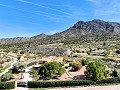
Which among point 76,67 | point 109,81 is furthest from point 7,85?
point 109,81

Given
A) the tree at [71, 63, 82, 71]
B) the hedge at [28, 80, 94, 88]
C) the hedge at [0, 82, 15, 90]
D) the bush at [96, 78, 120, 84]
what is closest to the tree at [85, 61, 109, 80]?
the bush at [96, 78, 120, 84]

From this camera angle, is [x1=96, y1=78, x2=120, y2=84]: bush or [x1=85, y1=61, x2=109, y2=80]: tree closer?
[x1=96, y1=78, x2=120, y2=84]: bush

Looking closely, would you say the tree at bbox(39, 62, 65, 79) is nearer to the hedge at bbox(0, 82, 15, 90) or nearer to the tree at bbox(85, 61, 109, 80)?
the tree at bbox(85, 61, 109, 80)

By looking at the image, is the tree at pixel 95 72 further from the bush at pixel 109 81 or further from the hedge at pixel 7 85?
the hedge at pixel 7 85

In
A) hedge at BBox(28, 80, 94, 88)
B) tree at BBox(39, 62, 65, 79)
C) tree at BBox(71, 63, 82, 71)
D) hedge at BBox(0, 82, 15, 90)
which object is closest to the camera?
hedge at BBox(0, 82, 15, 90)

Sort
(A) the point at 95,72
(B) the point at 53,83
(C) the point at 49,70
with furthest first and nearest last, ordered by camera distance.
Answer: (C) the point at 49,70
(A) the point at 95,72
(B) the point at 53,83

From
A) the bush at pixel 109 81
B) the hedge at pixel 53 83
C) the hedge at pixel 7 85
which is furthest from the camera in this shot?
the bush at pixel 109 81

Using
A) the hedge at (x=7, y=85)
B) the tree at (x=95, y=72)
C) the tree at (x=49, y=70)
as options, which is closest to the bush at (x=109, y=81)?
the tree at (x=95, y=72)

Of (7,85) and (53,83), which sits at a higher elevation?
(53,83)

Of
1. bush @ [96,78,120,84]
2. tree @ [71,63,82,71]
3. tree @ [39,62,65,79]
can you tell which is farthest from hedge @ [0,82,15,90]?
tree @ [71,63,82,71]

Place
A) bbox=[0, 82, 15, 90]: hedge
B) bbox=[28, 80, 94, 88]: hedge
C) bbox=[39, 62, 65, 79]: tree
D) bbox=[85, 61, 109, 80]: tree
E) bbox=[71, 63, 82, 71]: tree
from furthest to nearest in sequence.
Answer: bbox=[71, 63, 82, 71]: tree → bbox=[39, 62, 65, 79]: tree → bbox=[85, 61, 109, 80]: tree → bbox=[28, 80, 94, 88]: hedge → bbox=[0, 82, 15, 90]: hedge

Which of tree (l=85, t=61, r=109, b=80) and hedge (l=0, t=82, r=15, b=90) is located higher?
tree (l=85, t=61, r=109, b=80)

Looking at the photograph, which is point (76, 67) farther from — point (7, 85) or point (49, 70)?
point (7, 85)

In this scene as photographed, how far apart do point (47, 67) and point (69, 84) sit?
327 inches
